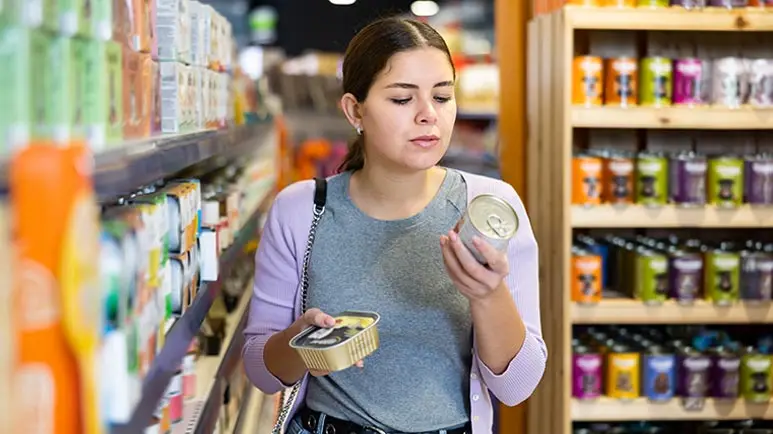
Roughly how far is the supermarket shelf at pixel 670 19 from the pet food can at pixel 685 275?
836mm

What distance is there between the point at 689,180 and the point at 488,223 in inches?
91.0

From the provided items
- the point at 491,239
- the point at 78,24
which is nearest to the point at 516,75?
the point at 491,239

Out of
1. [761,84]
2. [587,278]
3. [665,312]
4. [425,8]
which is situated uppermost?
[425,8]

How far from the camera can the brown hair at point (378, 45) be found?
2221 mm

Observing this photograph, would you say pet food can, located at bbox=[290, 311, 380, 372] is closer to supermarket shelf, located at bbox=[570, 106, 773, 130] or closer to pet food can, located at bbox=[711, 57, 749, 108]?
supermarket shelf, located at bbox=[570, 106, 773, 130]

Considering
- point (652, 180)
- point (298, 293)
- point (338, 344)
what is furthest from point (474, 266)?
point (652, 180)

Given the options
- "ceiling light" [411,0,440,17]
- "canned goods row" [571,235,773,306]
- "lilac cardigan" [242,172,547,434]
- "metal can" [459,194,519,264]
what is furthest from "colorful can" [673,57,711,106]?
"ceiling light" [411,0,440,17]

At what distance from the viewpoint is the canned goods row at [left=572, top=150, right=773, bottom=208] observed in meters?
4.04

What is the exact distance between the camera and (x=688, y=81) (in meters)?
4.04

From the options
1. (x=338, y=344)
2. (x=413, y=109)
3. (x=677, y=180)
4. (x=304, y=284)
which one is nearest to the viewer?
(x=338, y=344)

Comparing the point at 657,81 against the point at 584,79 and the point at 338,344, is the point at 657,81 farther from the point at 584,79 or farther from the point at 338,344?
the point at 338,344

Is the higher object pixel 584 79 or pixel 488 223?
pixel 584 79

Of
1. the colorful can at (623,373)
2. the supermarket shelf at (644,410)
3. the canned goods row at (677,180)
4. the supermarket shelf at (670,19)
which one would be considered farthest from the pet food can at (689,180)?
the supermarket shelf at (644,410)

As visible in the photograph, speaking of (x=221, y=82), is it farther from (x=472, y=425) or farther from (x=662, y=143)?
(x=662, y=143)
